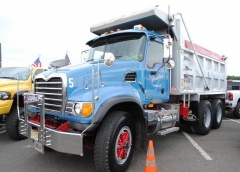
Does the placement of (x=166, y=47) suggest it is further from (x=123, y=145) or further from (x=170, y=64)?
(x=123, y=145)

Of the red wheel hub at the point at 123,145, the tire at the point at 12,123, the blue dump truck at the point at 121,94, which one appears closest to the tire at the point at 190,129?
the blue dump truck at the point at 121,94

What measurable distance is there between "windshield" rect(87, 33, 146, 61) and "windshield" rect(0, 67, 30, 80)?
2.82 m

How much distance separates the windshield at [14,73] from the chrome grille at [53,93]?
291 centimetres

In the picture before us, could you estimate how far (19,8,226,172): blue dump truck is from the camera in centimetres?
309

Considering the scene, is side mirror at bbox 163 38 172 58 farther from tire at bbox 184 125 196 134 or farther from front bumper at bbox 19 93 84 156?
tire at bbox 184 125 196 134

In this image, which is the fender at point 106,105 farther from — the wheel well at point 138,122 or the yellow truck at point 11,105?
the yellow truck at point 11,105

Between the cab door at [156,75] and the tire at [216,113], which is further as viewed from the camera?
the tire at [216,113]

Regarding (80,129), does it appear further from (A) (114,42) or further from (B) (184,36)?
(B) (184,36)

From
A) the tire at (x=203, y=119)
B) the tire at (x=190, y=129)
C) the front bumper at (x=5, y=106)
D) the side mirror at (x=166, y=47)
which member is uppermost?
the side mirror at (x=166, y=47)

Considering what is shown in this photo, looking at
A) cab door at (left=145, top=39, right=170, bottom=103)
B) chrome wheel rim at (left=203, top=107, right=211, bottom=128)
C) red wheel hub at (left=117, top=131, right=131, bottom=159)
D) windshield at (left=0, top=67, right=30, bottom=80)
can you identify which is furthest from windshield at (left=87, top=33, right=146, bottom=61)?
chrome wheel rim at (left=203, top=107, right=211, bottom=128)

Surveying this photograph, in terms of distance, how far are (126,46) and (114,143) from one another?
210 cm

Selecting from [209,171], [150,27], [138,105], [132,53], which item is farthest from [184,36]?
[209,171]

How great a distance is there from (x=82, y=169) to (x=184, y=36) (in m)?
4.16

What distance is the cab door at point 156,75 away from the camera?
438cm
